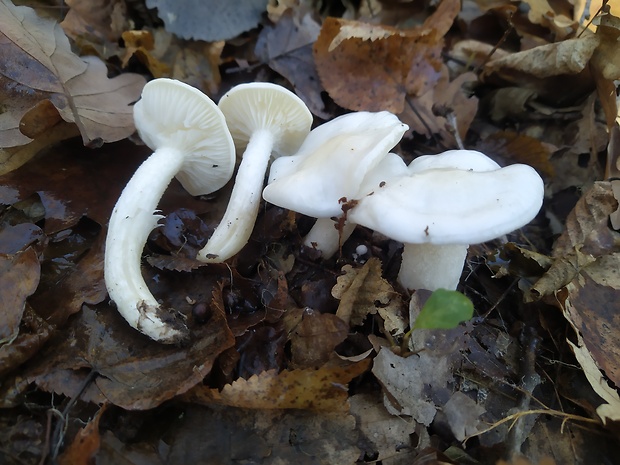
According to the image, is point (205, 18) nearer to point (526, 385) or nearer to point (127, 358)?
point (127, 358)

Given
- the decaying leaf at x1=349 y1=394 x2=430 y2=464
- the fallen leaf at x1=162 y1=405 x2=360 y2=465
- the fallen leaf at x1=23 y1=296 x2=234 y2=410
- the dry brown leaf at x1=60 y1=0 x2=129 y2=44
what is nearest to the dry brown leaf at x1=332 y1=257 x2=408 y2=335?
the decaying leaf at x1=349 y1=394 x2=430 y2=464

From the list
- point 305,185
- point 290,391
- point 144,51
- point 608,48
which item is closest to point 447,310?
point 290,391

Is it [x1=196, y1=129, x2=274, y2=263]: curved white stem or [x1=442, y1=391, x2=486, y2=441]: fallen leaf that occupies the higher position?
[x1=196, y1=129, x2=274, y2=263]: curved white stem

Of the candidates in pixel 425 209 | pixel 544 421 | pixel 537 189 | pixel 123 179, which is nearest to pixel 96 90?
pixel 123 179

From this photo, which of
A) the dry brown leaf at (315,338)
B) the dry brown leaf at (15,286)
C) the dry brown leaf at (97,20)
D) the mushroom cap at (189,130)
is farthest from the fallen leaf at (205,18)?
the dry brown leaf at (315,338)

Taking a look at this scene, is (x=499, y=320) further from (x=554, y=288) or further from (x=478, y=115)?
(x=478, y=115)

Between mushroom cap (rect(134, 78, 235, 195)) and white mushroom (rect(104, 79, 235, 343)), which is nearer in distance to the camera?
white mushroom (rect(104, 79, 235, 343))

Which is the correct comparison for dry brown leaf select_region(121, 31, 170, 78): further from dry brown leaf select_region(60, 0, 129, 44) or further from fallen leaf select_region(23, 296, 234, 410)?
fallen leaf select_region(23, 296, 234, 410)

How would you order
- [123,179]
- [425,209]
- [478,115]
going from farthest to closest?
[478,115] → [123,179] → [425,209]
